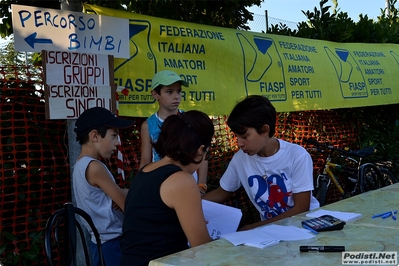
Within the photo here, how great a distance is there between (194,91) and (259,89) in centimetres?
106

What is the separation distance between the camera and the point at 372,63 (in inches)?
294

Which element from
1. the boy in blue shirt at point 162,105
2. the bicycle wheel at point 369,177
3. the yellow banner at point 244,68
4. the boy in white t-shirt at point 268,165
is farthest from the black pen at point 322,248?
the bicycle wheel at point 369,177

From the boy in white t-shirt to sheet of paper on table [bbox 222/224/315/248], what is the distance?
0.46 metres

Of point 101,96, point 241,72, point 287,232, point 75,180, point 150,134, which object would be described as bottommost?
point 287,232

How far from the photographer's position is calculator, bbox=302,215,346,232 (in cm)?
225

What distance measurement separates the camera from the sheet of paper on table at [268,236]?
6.74 ft

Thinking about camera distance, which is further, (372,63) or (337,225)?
(372,63)

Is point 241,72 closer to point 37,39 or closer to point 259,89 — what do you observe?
point 259,89

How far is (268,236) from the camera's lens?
2.15 m

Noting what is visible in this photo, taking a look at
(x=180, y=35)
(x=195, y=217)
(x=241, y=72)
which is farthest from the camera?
(x=241, y=72)

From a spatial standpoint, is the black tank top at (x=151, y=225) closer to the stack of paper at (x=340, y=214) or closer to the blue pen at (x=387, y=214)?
the stack of paper at (x=340, y=214)

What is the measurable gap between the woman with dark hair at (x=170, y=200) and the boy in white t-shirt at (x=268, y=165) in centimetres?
62

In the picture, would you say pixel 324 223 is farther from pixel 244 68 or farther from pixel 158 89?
A: pixel 244 68

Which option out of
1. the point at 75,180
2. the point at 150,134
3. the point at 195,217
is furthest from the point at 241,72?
the point at 195,217
